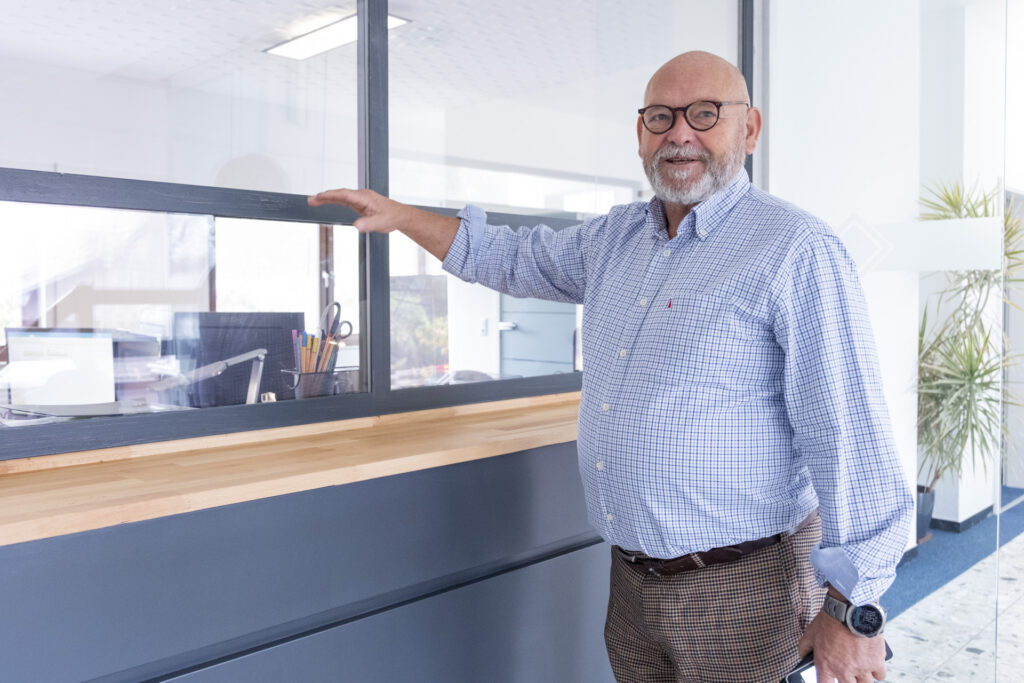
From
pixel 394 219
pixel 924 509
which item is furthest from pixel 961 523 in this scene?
pixel 394 219

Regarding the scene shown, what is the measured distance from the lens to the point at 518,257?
6.03ft

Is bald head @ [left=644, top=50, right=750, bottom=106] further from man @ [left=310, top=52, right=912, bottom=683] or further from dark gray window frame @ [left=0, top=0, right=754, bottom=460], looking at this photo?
dark gray window frame @ [left=0, top=0, right=754, bottom=460]

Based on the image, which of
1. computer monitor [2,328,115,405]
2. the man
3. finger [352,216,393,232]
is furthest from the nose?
computer monitor [2,328,115,405]

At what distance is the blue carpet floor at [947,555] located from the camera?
2.61 metres

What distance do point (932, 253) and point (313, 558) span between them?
7.26ft

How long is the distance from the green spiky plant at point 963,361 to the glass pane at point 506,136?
1016mm

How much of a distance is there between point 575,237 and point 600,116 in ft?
3.22

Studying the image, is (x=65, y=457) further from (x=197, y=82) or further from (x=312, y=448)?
(x=197, y=82)

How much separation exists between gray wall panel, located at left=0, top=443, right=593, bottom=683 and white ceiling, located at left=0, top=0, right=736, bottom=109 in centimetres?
89

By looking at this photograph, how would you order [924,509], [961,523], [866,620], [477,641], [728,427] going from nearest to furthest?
1. [866,620]
2. [728,427]
3. [477,641]
4. [961,523]
5. [924,509]

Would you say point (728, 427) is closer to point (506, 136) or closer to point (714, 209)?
point (714, 209)

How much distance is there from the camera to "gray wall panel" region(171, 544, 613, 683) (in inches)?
56.7

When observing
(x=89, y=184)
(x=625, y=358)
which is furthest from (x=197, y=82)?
(x=625, y=358)

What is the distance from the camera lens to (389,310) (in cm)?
202
